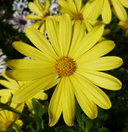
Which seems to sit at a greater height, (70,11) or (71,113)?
(70,11)

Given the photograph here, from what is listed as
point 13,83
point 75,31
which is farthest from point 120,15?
point 13,83

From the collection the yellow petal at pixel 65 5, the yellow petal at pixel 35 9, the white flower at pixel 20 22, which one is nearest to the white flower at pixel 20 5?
the white flower at pixel 20 22

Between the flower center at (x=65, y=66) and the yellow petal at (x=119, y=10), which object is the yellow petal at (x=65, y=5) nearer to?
the yellow petal at (x=119, y=10)

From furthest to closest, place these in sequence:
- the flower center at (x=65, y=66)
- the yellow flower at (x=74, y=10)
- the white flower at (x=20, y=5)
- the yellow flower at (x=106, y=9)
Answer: the white flower at (x=20, y=5), the yellow flower at (x=74, y=10), the yellow flower at (x=106, y=9), the flower center at (x=65, y=66)

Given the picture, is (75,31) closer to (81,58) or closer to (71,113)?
(81,58)

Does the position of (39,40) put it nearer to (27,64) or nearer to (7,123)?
(27,64)

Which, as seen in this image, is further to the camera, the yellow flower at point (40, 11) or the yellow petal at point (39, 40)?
the yellow flower at point (40, 11)

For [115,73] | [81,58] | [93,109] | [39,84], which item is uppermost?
[39,84]
